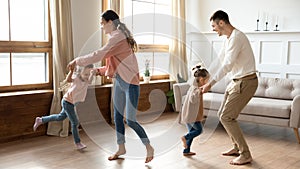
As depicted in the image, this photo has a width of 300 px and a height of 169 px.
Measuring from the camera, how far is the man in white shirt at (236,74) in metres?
3.17

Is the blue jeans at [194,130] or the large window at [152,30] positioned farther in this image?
the large window at [152,30]

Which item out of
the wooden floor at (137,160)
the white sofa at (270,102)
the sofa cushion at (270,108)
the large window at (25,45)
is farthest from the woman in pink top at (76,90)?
the sofa cushion at (270,108)

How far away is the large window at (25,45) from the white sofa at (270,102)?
1.78 m

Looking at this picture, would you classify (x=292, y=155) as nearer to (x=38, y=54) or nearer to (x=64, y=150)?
(x=64, y=150)

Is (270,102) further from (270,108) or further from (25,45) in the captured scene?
(25,45)

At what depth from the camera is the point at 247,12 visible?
597 centimetres

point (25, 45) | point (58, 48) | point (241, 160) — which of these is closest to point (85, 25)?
point (58, 48)

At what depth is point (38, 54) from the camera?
4.32 meters

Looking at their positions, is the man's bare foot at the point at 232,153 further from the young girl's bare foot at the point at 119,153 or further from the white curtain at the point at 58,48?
the white curtain at the point at 58,48

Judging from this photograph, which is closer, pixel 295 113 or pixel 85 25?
pixel 295 113

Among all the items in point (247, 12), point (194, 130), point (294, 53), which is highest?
point (247, 12)

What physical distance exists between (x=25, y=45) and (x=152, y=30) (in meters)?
2.40

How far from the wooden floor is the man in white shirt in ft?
0.98

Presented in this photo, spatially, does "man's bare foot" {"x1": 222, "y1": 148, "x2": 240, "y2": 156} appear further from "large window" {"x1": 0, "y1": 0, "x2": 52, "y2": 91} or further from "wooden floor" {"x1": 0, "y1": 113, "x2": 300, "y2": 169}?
"large window" {"x1": 0, "y1": 0, "x2": 52, "y2": 91}
